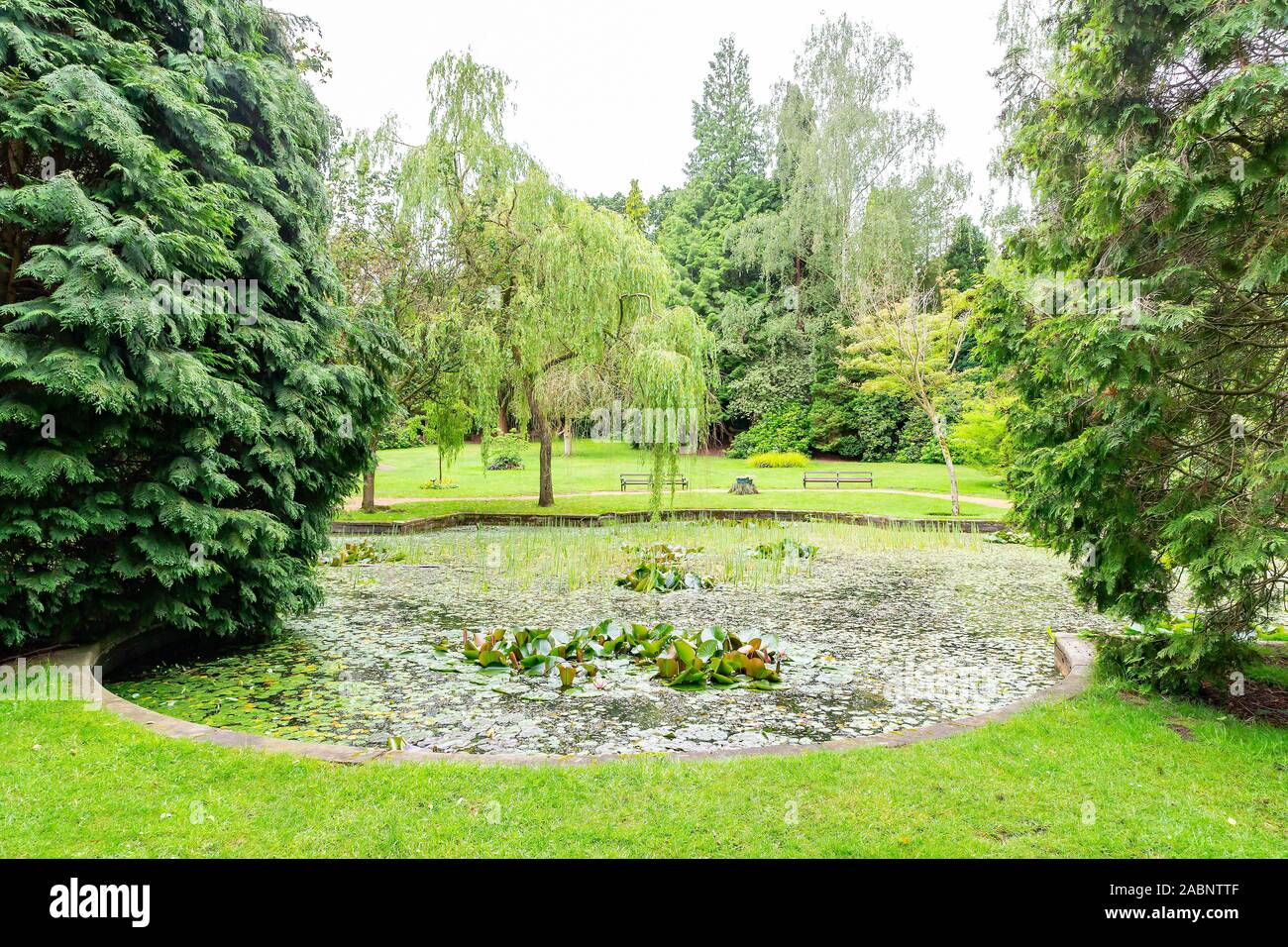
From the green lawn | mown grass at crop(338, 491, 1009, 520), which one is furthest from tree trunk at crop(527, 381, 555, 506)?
the green lawn

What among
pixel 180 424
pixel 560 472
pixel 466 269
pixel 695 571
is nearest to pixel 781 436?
pixel 560 472

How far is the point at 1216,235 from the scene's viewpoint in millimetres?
3641

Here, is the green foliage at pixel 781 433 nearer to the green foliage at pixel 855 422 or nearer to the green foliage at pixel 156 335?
the green foliage at pixel 855 422

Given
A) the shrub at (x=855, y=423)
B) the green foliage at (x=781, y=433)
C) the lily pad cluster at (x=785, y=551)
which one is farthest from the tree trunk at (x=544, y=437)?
the shrub at (x=855, y=423)

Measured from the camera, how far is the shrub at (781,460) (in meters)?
27.0

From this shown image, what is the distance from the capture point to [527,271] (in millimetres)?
13734

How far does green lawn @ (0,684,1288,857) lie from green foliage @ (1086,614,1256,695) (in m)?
0.55

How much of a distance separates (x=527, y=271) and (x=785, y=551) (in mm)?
7566

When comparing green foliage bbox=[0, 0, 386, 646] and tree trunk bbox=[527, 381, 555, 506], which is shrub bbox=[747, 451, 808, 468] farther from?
green foliage bbox=[0, 0, 386, 646]

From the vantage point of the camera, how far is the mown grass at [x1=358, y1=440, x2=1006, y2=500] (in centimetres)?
1947

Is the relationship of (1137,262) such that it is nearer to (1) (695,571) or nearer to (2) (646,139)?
(1) (695,571)

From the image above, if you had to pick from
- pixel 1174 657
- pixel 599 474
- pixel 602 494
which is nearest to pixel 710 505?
pixel 602 494

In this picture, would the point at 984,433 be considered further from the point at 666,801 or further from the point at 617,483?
the point at 666,801
